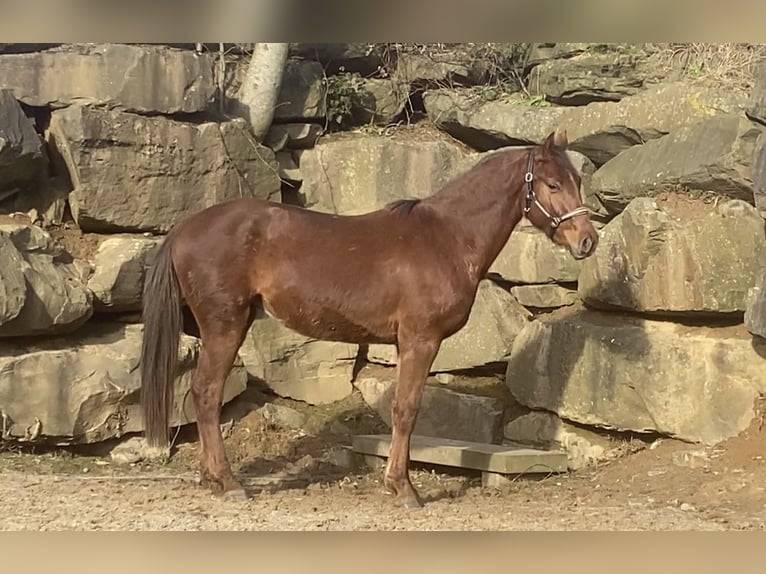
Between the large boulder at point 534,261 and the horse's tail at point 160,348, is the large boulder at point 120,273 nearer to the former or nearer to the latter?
the horse's tail at point 160,348

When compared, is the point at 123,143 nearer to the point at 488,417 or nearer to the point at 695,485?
the point at 488,417

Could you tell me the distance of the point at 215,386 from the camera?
173 inches

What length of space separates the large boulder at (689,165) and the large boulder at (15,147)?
→ 4.01 m

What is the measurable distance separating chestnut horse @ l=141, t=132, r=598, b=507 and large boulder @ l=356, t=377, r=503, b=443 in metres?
1.81

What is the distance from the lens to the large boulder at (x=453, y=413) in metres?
6.17

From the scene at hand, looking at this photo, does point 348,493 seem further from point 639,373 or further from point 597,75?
point 597,75

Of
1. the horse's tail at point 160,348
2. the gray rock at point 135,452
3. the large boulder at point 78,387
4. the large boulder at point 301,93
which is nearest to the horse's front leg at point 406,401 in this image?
the horse's tail at point 160,348

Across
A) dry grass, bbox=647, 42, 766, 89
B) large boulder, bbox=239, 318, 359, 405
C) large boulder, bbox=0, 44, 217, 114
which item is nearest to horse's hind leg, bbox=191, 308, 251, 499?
large boulder, bbox=239, 318, 359, 405

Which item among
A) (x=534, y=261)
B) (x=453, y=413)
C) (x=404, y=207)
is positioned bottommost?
(x=453, y=413)

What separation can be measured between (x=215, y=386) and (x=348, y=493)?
1.00 metres

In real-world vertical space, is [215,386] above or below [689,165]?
below

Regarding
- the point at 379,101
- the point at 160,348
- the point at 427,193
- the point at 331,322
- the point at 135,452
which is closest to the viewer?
the point at 160,348

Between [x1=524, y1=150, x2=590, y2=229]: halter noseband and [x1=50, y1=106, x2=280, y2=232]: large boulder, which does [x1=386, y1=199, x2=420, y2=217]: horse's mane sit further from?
[x1=50, y1=106, x2=280, y2=232]: large boulder

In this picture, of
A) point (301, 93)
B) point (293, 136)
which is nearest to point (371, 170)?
point (293, 136)
